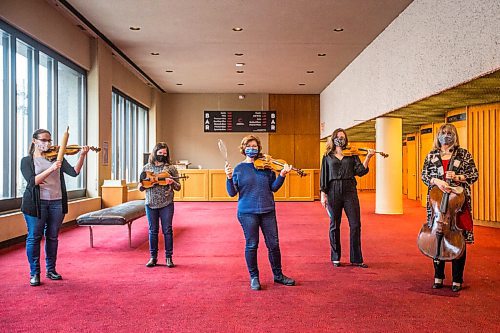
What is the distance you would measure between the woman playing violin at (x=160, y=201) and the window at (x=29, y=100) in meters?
2.84

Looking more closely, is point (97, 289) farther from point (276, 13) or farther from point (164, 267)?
point (276, 13)

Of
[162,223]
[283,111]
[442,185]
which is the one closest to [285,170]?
[442,185]

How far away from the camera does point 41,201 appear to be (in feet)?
14.7

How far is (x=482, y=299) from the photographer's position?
3.95 m

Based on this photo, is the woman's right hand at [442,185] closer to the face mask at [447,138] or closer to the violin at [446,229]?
the violin at [446,229]

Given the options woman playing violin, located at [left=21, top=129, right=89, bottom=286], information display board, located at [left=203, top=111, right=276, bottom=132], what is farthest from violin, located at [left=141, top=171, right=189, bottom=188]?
information display board, located at [left=203, top=111, right=276, bottom=132]

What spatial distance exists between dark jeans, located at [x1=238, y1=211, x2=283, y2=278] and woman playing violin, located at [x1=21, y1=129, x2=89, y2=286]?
5.88ft

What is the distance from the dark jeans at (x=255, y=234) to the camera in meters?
4.24

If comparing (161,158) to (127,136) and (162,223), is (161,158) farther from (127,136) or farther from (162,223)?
(127,136)

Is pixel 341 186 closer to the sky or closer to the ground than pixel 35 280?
closer to the sky

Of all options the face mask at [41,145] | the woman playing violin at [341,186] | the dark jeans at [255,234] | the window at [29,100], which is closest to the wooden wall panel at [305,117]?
the window at [29,100]

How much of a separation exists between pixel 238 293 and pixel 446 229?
1844mm

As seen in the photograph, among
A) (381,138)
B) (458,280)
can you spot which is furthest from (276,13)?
(458,280)

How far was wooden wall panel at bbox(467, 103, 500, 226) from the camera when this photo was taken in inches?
349
